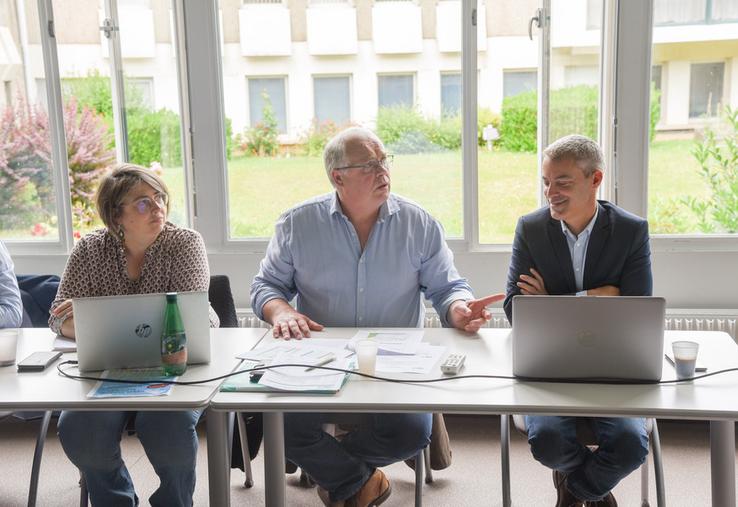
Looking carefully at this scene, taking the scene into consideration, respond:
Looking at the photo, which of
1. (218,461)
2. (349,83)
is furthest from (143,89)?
(218,461)

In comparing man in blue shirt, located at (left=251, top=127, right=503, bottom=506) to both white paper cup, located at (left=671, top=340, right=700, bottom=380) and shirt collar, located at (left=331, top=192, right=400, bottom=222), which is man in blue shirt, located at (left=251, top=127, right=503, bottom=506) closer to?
shirt collar, located at (left=331, top=192, right=400, bottom=222)

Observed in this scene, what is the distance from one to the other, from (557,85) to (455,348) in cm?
176

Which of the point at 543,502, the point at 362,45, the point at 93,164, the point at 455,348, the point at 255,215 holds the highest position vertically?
the point at 362,45

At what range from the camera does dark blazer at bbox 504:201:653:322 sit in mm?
2381

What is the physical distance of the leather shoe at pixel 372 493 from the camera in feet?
7.47

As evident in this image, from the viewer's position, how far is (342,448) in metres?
2.27

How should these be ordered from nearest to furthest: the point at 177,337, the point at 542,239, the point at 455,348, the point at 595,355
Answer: the point at 595,355 → the point at 177,337 → the point at 455,348 → the point at 542,239

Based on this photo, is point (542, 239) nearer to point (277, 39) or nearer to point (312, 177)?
point (312, 177)

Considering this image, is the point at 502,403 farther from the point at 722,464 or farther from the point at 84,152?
the point at 84,152

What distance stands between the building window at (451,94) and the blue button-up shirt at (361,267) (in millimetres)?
1033

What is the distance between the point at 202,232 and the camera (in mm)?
3650

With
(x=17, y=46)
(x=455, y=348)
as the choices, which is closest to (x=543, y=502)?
(x=455, y=348)

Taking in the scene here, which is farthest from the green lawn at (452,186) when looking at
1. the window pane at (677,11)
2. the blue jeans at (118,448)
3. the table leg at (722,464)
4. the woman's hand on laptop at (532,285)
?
the table leg at (722,464)

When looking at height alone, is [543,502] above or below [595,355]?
below
